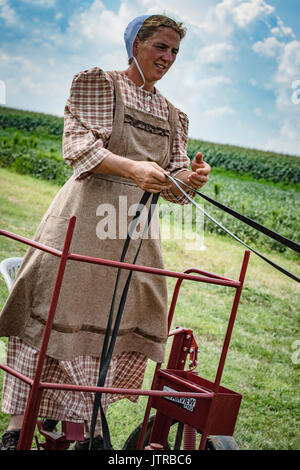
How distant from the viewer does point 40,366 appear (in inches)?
57.8

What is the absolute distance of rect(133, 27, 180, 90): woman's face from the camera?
2160 mm

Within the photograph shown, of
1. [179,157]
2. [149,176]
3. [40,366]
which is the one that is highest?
[179,157]

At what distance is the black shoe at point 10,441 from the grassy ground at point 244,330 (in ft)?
2.55

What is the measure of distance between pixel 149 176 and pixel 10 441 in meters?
1.11

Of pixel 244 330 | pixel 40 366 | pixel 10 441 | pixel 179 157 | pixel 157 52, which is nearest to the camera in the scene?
pixel 40 366

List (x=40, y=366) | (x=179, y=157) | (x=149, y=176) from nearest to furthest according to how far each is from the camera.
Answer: (x=40, y=366), (x=149, y=176), (x=179, y=157)

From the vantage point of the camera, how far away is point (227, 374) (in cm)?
448

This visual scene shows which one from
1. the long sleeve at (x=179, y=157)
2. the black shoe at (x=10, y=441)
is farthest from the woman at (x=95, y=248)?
the long sleeve at (x=179, y=157)

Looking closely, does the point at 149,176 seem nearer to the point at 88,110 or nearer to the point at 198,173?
the point at 198,173

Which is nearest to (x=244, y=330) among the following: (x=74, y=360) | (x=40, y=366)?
(x=74, y=360)

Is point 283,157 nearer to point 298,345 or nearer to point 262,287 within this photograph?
point 262,287

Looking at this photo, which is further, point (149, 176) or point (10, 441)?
point (10, 441)

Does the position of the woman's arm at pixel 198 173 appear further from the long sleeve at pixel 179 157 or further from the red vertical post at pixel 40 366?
the red vertical post at pixel 40 366
